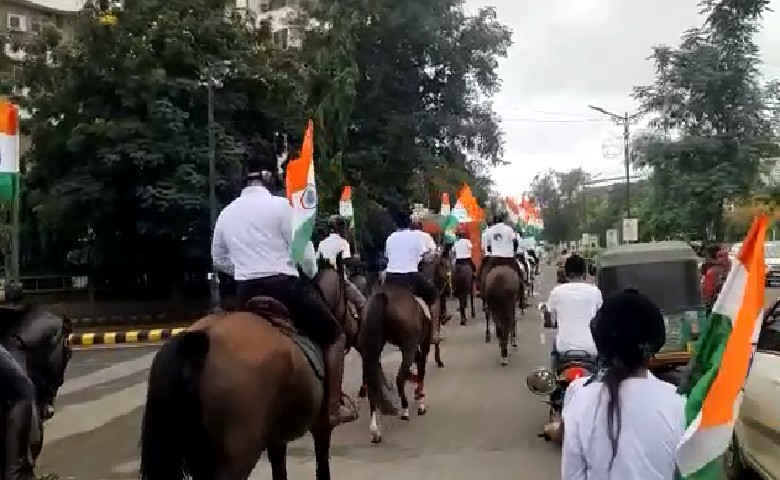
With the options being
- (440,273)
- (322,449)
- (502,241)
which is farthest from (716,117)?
(322,449)

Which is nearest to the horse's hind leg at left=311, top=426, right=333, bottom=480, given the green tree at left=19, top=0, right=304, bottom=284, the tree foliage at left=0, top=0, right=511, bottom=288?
the tree foliage at left=0, top=0, right=511, bottom=288

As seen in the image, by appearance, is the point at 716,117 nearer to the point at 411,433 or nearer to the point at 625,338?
the point at 411,433

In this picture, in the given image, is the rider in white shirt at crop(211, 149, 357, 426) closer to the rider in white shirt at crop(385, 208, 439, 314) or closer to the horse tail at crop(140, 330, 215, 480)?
the horse tail at crop(140, 330, 215, 480)

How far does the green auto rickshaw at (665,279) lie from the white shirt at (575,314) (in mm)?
2788

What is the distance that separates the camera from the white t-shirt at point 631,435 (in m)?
3.55

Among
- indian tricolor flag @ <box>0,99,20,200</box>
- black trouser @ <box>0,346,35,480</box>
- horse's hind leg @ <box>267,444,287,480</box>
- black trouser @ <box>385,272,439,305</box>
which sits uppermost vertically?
indian tricolor flag @ <box>0,99,20,200</box>

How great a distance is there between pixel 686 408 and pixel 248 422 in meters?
2.72

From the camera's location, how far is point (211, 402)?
5484 mm

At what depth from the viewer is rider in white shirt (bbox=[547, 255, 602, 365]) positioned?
8.94 metres

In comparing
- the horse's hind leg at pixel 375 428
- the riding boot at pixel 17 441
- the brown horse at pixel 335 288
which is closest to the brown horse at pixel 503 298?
the brown horse at pixel 335 288

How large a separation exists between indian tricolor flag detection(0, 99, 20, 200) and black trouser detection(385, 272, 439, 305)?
4.45 meters

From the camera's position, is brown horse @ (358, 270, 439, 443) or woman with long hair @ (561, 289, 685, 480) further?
brown horse @ (358, 270, 439, 443)

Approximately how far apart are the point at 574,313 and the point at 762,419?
7.87ft

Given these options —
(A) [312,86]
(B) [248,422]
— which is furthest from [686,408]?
(A) [312,86]
